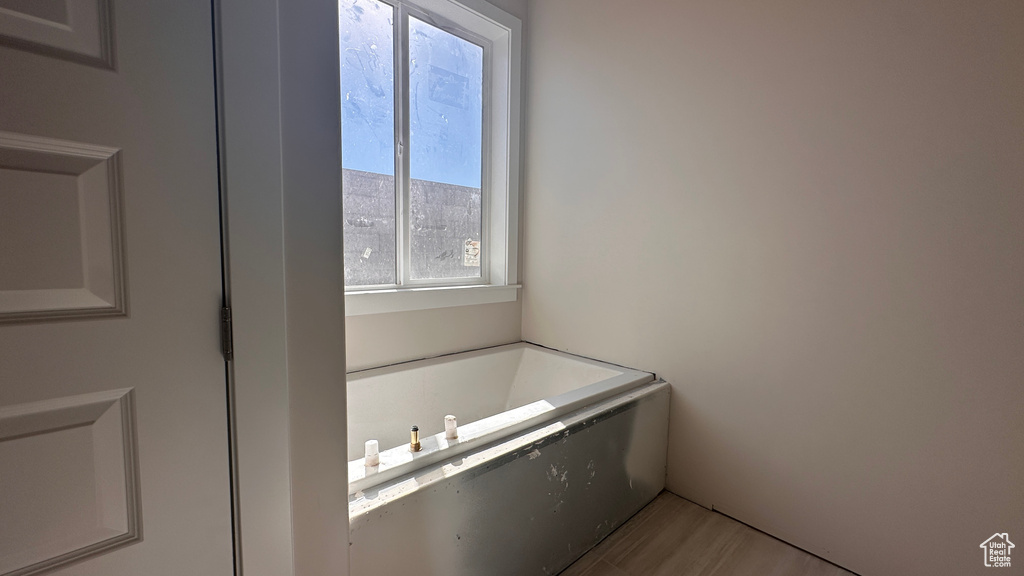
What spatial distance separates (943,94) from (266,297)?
1802 mm

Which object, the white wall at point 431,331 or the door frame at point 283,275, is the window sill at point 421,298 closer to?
the white wall at point 431,331

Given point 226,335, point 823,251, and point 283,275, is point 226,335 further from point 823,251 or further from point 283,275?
point 823,251

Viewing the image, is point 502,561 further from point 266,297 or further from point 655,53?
point 655,53

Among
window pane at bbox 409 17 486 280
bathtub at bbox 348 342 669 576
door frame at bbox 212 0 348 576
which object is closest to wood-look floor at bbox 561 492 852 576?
bathtub at bbox 348 342 669 576

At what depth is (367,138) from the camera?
1.90 meters

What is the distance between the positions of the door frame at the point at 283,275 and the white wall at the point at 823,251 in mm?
1398

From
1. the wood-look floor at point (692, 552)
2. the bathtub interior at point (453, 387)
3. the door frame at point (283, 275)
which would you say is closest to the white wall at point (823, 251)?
the wood-look floor at point (692, 552)

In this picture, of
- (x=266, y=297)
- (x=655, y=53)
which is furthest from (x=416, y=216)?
(x=266, y=297)

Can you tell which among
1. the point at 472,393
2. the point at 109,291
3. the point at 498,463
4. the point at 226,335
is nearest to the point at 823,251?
the point at 498,463

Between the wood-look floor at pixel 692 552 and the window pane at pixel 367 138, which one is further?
the window pane at pixel 367 138

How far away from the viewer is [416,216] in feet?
6.90

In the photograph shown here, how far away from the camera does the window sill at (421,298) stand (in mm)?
1795

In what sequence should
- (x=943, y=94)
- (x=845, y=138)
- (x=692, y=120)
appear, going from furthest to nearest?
(x=692, y=120)
(x=845, y=138)
(x=943, y=94)

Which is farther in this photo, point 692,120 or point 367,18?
point 367,18
